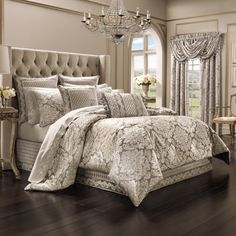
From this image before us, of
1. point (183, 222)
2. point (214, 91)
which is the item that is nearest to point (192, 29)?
point (214, 91)

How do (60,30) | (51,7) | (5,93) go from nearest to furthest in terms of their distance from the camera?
(5,93)
(51,7)
(60,30)

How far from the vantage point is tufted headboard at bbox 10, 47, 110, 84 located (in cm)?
500

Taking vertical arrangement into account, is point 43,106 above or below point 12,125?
above

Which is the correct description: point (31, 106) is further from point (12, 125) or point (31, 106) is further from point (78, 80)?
point (78, 80)

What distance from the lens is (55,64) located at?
544 cm

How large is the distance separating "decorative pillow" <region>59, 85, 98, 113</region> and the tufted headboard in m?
0.83

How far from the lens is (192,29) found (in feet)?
26.2

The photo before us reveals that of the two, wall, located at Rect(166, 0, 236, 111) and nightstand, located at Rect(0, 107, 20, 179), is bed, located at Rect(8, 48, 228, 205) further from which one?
wall, located at Rect(166, 0, 236, 111)

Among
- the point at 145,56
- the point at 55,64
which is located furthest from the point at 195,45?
the point at 55,64

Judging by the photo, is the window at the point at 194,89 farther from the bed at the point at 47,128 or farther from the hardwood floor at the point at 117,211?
the hardwood floor at the point at 117,211

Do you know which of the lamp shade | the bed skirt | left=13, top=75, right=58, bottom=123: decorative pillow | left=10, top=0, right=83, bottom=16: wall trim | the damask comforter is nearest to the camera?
the damask comforter

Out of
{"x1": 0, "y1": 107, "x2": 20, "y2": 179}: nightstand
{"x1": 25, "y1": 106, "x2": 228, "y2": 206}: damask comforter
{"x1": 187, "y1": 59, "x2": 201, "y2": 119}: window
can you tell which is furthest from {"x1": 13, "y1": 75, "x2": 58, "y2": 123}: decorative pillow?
{"x1": 187, "y1": 59, "x2": 201, "y2": 119}: window

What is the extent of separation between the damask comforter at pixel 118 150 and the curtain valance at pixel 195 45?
389 centimetres

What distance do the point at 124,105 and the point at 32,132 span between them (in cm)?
115
